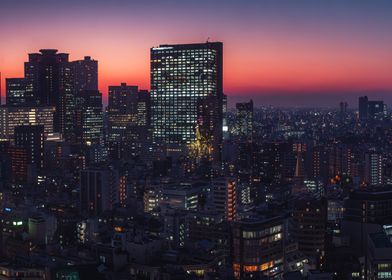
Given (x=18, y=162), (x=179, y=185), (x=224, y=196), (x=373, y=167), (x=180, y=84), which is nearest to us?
(x=224, y=196)

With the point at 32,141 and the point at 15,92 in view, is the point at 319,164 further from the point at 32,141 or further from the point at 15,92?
the point at 15,92

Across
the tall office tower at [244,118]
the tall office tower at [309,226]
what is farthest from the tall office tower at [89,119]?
the tall office tower at [309,226]

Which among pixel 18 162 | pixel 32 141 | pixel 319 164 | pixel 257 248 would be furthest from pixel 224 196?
pixel 32 141

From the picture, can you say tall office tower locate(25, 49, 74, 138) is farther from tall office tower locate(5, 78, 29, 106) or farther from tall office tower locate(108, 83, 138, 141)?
tall office tower locate(108, 83, 138, 141)

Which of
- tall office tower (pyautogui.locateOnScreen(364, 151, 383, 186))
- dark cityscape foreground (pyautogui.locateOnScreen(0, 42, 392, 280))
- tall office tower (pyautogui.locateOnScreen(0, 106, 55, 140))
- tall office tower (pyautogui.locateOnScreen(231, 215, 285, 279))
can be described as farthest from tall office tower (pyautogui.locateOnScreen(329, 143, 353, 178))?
tall office tower (pyautogui.locateOnScreen(0, 106, 55, 140))

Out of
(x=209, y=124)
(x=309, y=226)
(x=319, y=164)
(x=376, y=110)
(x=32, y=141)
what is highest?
(x=376, y=110)

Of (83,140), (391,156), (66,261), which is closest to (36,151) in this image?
(83,140)
